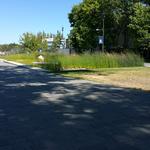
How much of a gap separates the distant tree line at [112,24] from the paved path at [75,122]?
45009 mm

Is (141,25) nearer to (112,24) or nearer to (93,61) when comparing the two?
(112,24)

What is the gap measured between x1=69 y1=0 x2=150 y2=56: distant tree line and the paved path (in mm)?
45009

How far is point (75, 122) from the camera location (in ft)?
32.0

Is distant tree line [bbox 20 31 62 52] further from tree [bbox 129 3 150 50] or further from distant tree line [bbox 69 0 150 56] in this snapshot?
tree [bbox 129 3 150 50]

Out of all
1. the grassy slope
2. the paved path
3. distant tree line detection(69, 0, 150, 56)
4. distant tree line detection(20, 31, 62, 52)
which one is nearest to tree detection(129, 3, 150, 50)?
distant tree line detection(69, 0, 150, 56)

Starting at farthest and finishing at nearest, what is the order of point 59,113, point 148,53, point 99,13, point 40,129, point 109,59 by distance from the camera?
1. point 99,13
2. point 148,53
3. point 109,59
4. point 59,113
5. point 40,129

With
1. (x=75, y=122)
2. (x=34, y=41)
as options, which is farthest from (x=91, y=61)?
(x=34, y=41)

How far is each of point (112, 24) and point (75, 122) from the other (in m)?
64.2

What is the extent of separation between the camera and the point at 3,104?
13.1m

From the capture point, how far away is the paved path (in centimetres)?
762

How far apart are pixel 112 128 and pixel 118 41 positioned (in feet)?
221

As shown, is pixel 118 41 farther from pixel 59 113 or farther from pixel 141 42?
pixel 59 113

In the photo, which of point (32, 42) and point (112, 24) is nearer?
point (112, 24)

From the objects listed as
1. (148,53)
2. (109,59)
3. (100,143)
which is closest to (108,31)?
(148,53)
